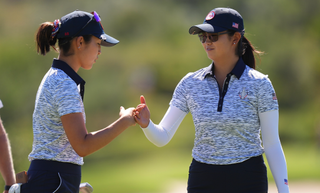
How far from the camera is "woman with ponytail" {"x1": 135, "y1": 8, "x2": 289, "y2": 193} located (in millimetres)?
2387

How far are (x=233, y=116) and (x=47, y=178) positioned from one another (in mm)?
1155

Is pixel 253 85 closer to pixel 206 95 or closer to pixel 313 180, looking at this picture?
pixel 206 95

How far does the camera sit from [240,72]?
2504 mm

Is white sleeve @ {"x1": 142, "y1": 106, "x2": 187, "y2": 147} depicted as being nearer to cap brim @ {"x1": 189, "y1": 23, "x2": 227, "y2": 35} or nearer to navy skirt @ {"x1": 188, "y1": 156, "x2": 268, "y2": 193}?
navy skirt @ {"x1": 188, "y1": 156, "x2": 268, "y2": 193}

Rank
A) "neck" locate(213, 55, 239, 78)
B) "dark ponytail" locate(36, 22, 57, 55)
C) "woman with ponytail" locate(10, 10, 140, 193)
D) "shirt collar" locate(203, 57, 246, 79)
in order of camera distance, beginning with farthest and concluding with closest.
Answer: "neck" locate(213, 55, 239, 78)
"shirt collar" locate(203, 57, 246, 79)
"dark ponytail" locate(36, 22, 57, 55)
"woman with ponytail" locate(10, 10, 140, 193)

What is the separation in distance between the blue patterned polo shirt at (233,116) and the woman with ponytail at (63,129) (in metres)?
0.53

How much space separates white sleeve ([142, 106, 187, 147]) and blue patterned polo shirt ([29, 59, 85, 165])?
0.65 metres

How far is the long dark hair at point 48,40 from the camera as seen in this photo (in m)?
2.26

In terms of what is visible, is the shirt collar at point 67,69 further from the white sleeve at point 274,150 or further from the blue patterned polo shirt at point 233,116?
the white sleeve at point 274,150

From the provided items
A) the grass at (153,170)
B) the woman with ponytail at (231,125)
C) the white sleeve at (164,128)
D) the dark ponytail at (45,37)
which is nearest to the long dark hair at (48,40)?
the dark ponytail at (45,37)

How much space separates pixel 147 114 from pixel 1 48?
12210mm

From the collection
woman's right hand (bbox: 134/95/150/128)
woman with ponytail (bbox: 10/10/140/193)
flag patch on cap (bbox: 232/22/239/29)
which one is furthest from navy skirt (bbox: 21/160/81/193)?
flag patch on cap (bbox: 232/22/239/29)

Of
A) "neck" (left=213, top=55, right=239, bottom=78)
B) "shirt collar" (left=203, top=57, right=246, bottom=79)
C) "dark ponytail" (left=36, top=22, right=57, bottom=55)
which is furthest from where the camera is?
"neck" (left=213, top=55, right=239, bottom=78)

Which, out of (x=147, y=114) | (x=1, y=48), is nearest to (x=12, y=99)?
(x=1, y=48)
